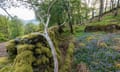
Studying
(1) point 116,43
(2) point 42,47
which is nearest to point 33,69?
(2) point 42,47

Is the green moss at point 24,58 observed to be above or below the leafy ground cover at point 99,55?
above

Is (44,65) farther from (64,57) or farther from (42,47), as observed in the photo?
(64,57)

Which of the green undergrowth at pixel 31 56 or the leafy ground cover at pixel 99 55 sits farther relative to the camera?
the leafy ground cover at pixel 99 55

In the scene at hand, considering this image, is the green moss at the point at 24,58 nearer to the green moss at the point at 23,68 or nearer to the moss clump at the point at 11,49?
the green moss at the point at 23,68

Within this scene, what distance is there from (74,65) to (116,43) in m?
4.77

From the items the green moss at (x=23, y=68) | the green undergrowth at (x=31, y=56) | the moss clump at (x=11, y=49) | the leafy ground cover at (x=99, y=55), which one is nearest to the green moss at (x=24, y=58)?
the green undergrowth at (x=31, y=56)

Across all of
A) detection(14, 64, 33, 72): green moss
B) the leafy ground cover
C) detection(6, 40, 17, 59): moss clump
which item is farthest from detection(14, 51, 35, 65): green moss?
the leafy ground cover

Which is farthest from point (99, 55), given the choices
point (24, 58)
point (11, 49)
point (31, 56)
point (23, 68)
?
point (23, 68)

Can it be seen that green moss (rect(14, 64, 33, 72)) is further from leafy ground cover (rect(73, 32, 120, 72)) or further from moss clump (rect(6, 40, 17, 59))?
leafy ground cover (rect(73, 32, 120, 72))

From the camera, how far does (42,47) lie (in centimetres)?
720

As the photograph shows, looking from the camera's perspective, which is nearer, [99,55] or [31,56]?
[31,56]

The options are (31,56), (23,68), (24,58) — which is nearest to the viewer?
(23,68)

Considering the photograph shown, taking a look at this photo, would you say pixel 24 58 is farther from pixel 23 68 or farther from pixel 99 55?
pixel 99 55

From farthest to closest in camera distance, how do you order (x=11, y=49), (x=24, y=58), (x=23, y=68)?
(x=11, y=49) → (x=24, y=58) → (x=23, y=68)
